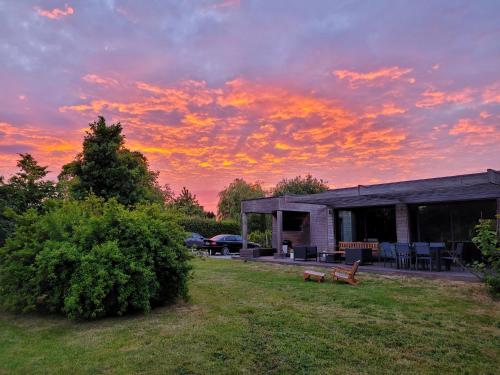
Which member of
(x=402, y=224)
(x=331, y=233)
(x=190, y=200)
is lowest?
(x=331, y=233)

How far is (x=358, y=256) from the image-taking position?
1389 cm

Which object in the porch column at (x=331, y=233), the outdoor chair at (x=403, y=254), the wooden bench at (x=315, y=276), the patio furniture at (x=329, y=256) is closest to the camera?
the wooden bench at (x=315, y=276)

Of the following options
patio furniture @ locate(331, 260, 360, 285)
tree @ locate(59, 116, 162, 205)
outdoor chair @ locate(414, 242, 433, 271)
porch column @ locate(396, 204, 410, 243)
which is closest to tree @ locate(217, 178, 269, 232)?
tree @ locate(59, 116, 162, 205)

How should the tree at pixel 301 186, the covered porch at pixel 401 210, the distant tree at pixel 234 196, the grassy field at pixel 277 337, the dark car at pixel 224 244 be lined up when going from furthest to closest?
the distant tree at pixel 234 196, the tree at pixel 301 186, the dark car at pixel 224 244, the covered porch at pixel 401 210, the grassy field at pixel 277 337

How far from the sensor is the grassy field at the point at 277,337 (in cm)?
417

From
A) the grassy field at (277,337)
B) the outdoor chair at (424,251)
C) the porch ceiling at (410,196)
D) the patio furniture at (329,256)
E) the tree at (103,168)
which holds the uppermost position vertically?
the tree at (103,168)

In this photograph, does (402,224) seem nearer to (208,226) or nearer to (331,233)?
(331,233)

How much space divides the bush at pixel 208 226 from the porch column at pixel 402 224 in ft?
58.0

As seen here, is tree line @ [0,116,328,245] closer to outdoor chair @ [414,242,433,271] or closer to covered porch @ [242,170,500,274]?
covered porch @ [242,170,500,274]

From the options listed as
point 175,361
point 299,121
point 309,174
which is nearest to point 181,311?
point 175,361

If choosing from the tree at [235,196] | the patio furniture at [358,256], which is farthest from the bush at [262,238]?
the patio furniture at [358,256]

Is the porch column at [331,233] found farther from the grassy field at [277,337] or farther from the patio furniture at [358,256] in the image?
the grassy field at [277,337]

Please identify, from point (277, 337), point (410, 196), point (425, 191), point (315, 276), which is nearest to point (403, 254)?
point (425, 191)

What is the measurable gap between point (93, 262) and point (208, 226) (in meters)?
23.9
